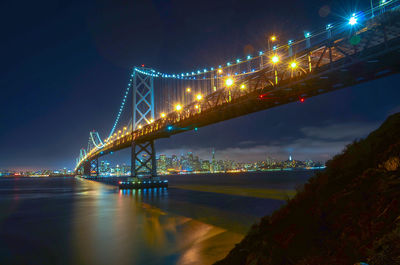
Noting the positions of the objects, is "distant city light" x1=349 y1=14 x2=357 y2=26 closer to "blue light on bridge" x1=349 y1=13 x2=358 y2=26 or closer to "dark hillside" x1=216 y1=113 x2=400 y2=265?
"blue light on bridge" x1=349 y1=13 x2=358 y2=26

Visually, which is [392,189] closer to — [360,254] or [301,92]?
[360,254]

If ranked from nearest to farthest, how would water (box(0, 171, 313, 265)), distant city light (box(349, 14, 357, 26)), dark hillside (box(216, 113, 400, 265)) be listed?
dark hillside (box(216, 113, 400, 265)) → water (box(0, 171, 313, 265)) → distant city light (box(349, 14, 357, 26))

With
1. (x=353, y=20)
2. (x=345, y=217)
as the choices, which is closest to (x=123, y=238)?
(x=345, y=217)

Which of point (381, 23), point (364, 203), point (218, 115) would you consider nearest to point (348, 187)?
point (364, 203)

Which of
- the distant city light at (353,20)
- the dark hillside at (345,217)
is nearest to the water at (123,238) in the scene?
the dark hillside at (345,217)

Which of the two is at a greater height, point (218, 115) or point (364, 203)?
point (218, 115)

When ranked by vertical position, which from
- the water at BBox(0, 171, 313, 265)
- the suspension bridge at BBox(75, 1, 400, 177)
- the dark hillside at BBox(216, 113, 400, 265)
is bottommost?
the water at BBox(0, 171, 313, 265)

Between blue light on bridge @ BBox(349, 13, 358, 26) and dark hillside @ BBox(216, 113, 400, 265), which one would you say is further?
blue light on bridge @ BBox(349, 13, 358, 26)

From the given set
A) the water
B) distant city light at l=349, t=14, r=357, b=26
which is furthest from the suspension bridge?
the water

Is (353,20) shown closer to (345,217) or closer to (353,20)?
(353,20)
